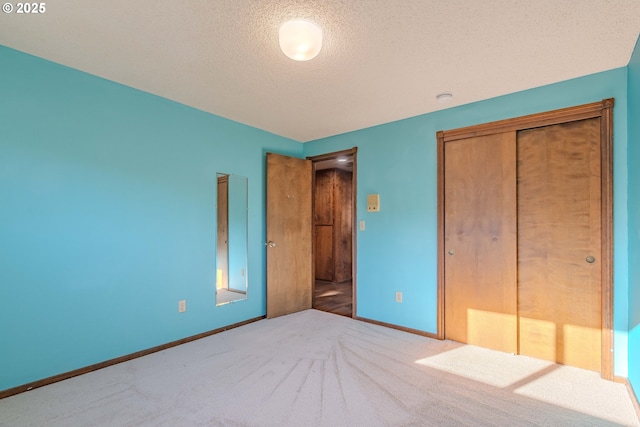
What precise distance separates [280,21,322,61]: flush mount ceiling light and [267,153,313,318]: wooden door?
2089 mm

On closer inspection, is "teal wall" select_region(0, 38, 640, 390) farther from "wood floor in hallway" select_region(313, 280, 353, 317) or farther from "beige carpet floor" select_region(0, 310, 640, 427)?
"wood floor in hallway" select_region(313, 280, 353, 317)

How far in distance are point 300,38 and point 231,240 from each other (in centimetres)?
236

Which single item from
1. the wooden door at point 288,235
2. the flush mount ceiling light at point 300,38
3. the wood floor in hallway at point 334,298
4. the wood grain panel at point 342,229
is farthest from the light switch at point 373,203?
the wood grain panel at point 342,229

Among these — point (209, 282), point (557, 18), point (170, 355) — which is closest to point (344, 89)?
point (557, 18)

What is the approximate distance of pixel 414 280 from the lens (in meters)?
3.27

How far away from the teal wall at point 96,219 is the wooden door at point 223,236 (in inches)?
3.9

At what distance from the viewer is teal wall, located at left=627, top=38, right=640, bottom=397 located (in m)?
1.93

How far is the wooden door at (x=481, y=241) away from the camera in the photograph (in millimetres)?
2738

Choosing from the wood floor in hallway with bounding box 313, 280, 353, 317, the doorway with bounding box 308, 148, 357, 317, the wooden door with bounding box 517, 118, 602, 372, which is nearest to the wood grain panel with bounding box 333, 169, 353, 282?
the doorway with bounding box 308, 148, 357, 317

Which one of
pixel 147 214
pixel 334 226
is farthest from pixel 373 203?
pixel 334 226

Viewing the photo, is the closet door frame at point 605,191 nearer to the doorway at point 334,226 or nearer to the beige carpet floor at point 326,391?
the beige carpet floor at point 326,391

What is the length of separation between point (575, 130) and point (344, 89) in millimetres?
1962

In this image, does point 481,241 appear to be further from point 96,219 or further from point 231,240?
point 96,219

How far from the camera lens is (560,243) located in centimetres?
251
